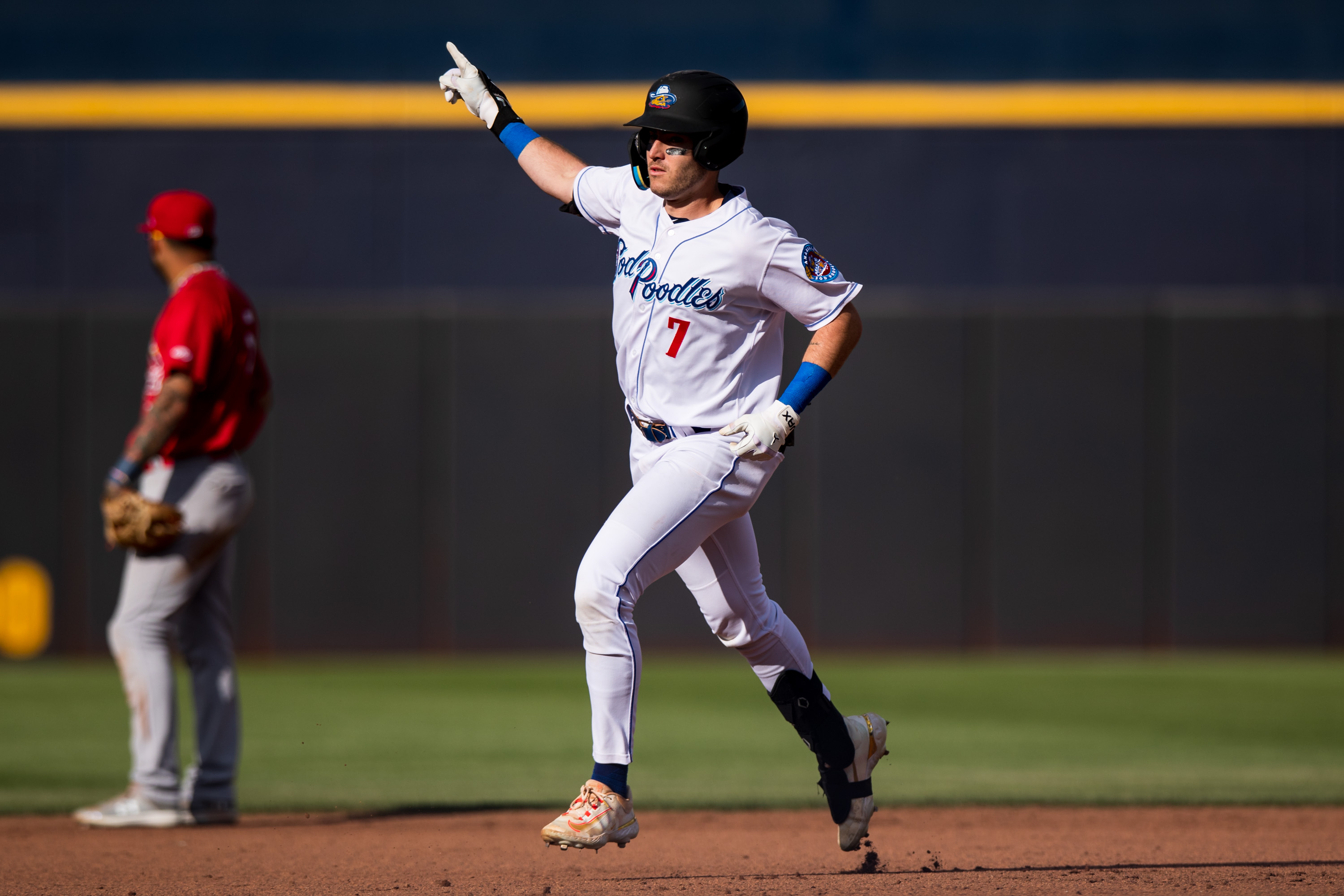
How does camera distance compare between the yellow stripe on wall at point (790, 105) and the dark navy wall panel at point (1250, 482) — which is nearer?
the dark navy wall panel at point (1250, 482)

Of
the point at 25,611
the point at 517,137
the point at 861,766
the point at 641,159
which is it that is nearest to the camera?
the point at 641,159

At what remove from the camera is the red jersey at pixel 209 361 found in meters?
5.04

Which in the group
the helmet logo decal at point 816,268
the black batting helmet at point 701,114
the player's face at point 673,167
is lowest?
the helmet logo decal at point 816,268

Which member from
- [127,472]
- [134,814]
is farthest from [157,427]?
[134,814]

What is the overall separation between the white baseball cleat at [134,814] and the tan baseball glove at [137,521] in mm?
825

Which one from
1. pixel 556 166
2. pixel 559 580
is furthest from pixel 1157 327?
pixel 556 166

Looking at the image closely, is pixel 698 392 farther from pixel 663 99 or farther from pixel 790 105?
pixel 790 105

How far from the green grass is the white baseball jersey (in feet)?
7.01

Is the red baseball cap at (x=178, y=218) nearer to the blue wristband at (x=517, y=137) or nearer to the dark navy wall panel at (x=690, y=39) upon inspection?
the blue wristband at (x=517, y=137)

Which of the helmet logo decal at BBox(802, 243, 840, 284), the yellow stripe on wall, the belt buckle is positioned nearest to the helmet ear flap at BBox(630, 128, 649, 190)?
the helmet logo decal at BBox(802, 243, 840, 284)

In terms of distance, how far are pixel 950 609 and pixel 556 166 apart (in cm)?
668

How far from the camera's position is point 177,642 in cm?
526

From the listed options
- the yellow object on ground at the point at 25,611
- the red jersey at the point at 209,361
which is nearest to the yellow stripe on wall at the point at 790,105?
the yellow object on ground at the point at 25,611

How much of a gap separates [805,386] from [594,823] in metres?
1.23
